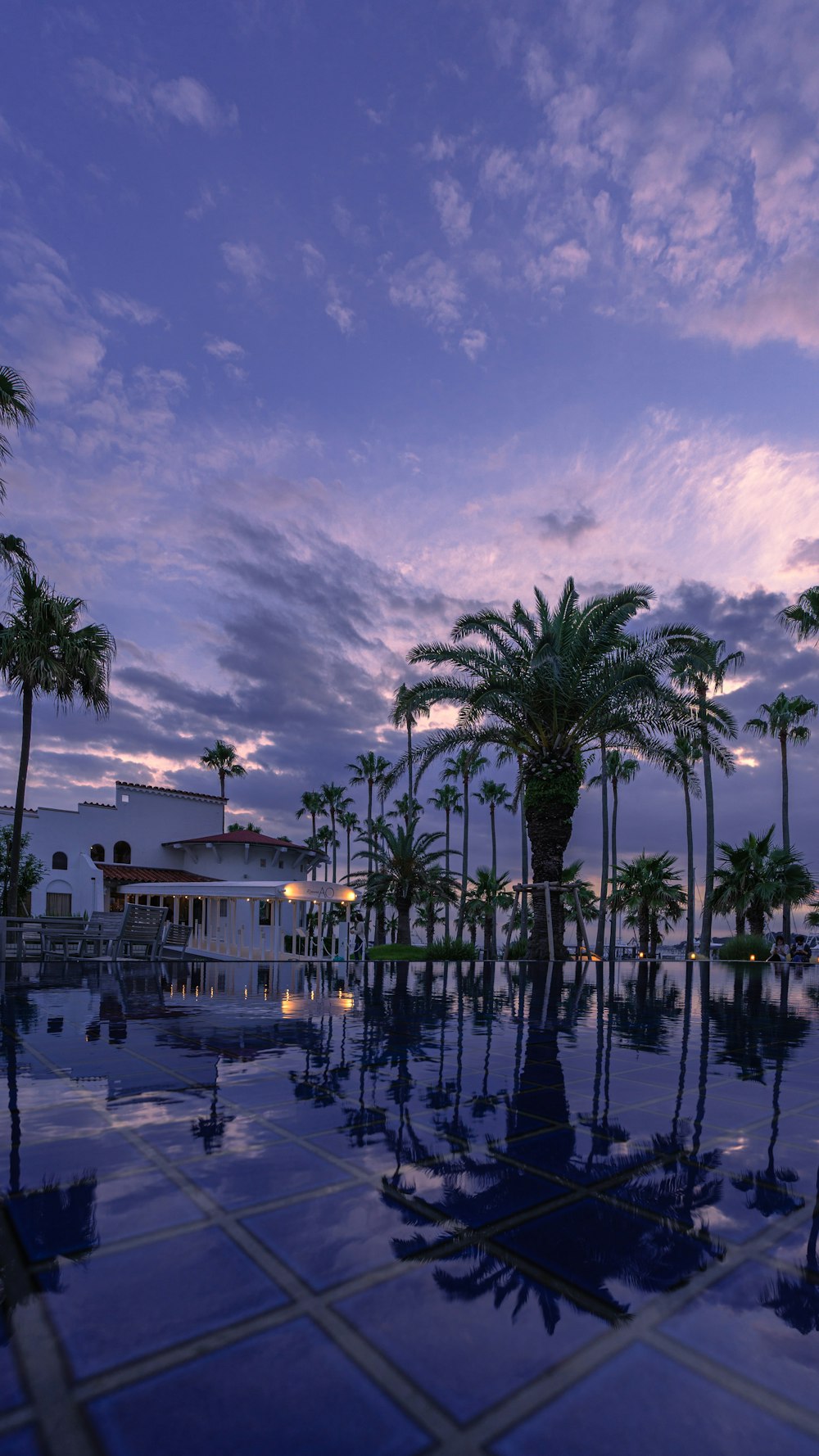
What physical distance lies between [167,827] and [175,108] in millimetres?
37160

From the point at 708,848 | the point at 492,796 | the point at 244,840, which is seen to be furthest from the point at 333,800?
the point at 708,848

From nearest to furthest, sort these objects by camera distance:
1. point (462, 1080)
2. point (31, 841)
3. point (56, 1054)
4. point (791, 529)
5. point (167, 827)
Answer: point (462, 1080)
point (56, 1054)
point (791, 529)
point (31, 841)
point (167, 827)

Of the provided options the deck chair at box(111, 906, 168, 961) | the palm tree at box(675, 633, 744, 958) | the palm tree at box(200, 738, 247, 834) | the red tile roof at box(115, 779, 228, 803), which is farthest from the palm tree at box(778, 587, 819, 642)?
the palm tree at box(200, 738, 247, 834)

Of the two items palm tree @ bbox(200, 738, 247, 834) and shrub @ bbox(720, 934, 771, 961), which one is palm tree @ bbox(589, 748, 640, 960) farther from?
palm tree @ bbox(200, 738, 247, 834)

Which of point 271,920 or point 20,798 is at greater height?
point 20,798

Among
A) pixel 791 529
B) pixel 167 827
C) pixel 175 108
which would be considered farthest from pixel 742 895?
pixel 175 108

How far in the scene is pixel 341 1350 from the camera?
6.16ft

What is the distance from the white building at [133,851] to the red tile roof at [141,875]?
5 cm

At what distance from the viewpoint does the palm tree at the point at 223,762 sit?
197 ft

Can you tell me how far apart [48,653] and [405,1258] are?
20.9 metres

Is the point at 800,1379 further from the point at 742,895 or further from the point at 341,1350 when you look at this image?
the point at 742,895

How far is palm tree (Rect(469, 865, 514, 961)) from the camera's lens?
49.5m

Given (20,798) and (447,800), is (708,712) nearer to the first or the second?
(20,798)

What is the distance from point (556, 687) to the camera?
685 inches
